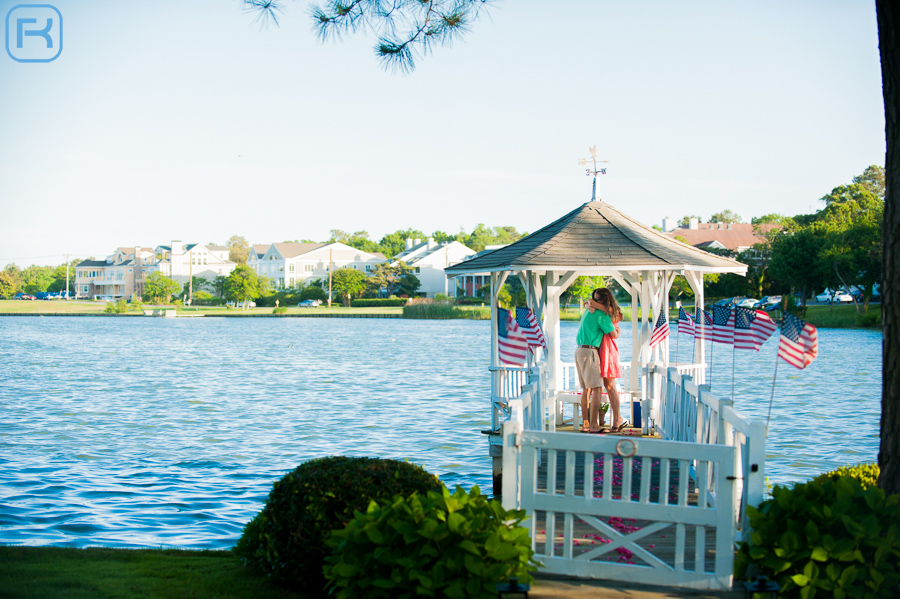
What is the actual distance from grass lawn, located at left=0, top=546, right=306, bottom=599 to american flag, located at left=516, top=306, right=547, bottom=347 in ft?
15.7

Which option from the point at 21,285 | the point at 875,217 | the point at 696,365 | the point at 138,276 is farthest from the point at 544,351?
the point at 21,285

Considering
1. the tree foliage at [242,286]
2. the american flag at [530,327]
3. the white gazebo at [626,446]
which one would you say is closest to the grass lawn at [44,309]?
the tree foliage at [242,286]

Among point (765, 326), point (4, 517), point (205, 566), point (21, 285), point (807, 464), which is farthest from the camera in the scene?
point (21, 285)

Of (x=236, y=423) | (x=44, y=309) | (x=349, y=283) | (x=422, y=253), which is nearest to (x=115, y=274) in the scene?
(x=44, y=309)

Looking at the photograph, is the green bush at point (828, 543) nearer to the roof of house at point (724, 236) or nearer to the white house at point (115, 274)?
the roof of house at point (724, 236)

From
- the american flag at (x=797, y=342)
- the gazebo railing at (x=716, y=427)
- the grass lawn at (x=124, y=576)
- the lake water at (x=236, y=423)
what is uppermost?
the american flag at (x=797, y=342)

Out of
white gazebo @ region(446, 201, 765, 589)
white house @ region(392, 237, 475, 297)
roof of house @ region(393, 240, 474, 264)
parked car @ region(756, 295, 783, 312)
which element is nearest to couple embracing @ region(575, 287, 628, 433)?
white gazebo @ region(446, 201, 765, 589)

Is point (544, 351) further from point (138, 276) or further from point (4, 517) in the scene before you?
point (138, 276)

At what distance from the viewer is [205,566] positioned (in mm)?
5719

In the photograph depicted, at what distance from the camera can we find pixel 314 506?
15.5 ft

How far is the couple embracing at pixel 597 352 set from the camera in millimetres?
9719

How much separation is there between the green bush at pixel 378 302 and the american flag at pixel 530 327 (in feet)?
263

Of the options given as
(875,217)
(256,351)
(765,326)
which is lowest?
(256,351)

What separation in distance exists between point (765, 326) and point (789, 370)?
28.8 metres
